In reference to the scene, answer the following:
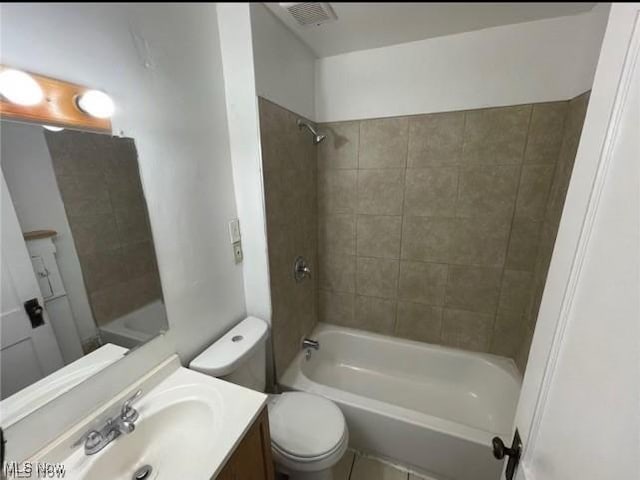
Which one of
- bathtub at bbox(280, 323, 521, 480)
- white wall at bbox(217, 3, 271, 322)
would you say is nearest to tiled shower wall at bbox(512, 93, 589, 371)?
bathtub at bbox(280, 323, 521, 480)

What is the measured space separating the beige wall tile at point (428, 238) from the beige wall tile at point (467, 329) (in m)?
0.38

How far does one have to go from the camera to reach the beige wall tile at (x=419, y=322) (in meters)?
1.86

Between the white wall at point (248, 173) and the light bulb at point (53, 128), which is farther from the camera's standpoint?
the white wall at point (248, 173)

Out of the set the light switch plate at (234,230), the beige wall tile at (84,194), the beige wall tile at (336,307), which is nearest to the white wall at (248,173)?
the light switch plate at (234,230)

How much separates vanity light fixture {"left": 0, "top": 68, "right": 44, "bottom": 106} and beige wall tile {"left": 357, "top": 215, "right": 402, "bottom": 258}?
1513 mm

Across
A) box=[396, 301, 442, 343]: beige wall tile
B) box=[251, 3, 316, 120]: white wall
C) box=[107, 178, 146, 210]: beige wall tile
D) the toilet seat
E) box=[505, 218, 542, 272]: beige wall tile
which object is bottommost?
the toilet seat

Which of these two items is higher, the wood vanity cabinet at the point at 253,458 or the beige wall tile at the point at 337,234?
the beige wall tile at the point at 337,234

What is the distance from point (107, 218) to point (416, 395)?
6.36 ft

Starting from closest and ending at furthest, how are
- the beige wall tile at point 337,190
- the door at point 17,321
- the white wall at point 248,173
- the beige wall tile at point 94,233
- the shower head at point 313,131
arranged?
the door at point 17,321, the beige wall tile at point 94,233, the white wall at point 248,173, the shower head at point 313,131, the beige wall tile at point 337,190

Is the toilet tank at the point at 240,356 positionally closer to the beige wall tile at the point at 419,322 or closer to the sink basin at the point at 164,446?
the sink basin at the point at 164,446

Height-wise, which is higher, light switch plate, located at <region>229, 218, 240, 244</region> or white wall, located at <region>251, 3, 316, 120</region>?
white wall, located at <region>251, 3, 316, 120</region>

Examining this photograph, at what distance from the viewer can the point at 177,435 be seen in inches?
36.2

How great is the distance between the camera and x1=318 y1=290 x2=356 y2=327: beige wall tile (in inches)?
80.7

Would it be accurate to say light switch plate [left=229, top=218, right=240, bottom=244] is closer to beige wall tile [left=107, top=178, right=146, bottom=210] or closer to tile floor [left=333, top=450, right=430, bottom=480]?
beige wall tile [left=107, top=178, right=146, bottom=210]
